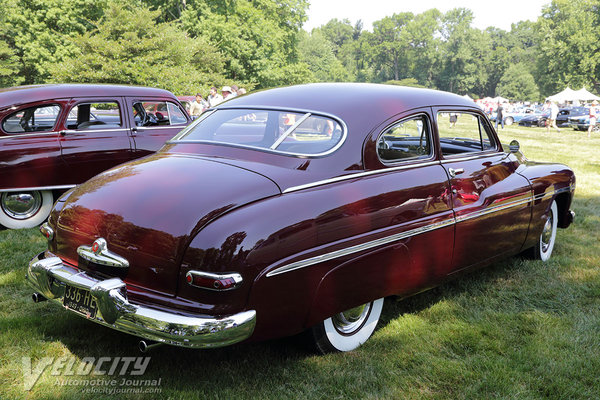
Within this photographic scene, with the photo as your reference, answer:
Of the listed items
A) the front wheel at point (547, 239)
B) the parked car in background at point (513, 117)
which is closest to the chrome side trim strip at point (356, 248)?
the front wheel at point (547, 239)

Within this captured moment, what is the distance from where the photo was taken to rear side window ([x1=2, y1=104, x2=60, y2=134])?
589 cm

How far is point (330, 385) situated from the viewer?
8.99 ft

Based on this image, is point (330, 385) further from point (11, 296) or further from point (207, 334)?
point (11, 296)

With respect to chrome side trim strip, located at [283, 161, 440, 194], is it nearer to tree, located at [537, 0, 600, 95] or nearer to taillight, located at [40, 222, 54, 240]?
taillight, located at [40, 222, 54, 240]

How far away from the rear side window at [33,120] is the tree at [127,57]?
58.9 ft

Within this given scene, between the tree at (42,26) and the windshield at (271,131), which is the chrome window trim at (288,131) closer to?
the windshield at (271,131)

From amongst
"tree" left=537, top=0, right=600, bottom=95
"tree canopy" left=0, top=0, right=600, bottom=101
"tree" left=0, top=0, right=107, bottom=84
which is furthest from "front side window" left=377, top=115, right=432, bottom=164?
"tree" left=537, top=0, right=600, bottom=95

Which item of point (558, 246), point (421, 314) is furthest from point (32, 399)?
point (558, 246)

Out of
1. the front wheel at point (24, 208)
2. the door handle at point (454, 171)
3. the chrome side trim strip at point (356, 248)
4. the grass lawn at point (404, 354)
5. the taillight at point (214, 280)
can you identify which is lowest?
the front wheel at point (24, 208)

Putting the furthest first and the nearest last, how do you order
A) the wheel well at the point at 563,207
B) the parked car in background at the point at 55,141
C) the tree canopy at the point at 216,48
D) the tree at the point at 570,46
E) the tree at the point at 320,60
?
1. the tree at the point at 320,60
2. the tree at the point at 570,46
3. the tree canopy at the point at 216,48
4. the parked car in background at the point at 55,141
5. the wheel well at the point at 563,207

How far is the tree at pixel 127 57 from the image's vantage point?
23.2 meters

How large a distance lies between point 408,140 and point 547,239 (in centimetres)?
236

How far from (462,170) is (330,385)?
185 centimetres

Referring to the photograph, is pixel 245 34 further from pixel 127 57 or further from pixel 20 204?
pixel 20 204
